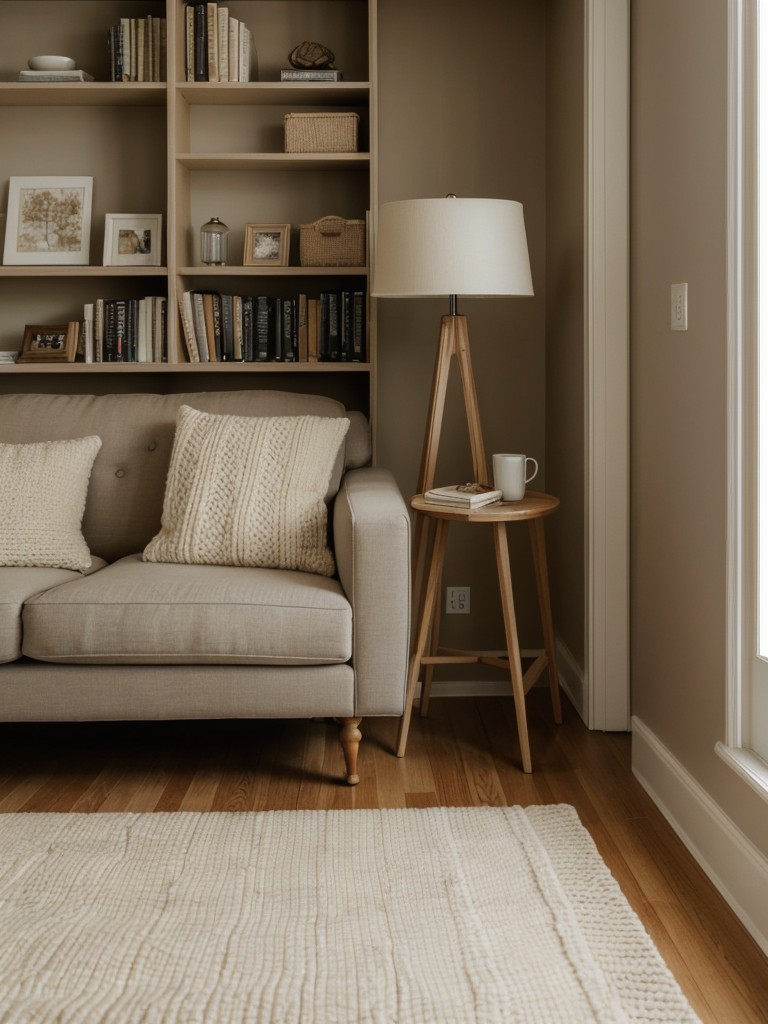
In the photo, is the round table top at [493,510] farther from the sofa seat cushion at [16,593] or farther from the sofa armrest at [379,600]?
the sofa seat cushion at [16,593]

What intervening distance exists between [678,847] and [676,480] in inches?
31.6

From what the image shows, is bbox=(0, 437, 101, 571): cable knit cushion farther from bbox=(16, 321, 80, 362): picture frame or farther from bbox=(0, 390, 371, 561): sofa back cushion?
bbox=(16, 321, 80, 362): picture frame

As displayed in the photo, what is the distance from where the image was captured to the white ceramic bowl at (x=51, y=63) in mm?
3205

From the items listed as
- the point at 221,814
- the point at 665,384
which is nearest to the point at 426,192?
the point at 665,384

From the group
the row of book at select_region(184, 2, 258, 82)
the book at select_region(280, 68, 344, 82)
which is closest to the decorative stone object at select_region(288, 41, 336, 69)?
the book at select_region(280, 68, 344, 82)

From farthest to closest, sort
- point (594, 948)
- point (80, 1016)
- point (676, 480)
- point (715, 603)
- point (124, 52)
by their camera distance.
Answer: point (124, 52), point (676, 480), point (715, 603), point (594, 948), point (80, 1016)

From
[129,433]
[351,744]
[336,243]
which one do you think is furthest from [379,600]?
[336,243]

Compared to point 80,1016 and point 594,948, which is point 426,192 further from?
point 80,1016

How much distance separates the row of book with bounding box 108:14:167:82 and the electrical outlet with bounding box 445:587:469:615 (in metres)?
1.95

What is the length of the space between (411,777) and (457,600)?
1012 millimetres

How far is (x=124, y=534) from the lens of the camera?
3.02 meters

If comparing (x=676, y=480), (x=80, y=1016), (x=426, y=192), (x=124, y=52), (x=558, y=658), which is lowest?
(x=80, y=1016)

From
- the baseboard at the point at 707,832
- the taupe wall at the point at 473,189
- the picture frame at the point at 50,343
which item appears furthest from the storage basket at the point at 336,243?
the baseboard at the point at 707,832

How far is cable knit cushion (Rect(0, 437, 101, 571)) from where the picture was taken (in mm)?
2721
